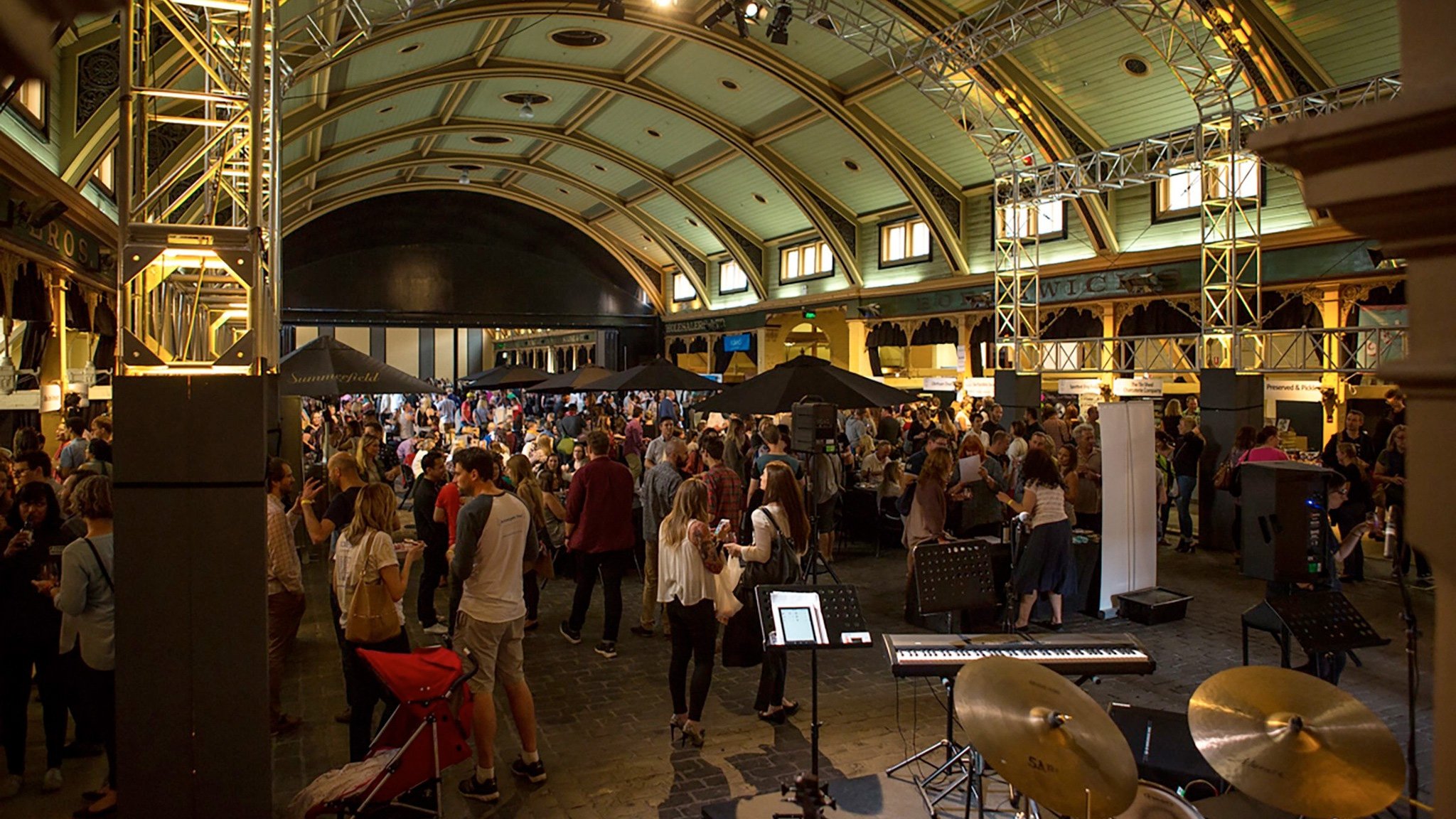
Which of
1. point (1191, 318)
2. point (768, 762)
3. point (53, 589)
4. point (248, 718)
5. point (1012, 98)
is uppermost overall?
point (1012, 98)

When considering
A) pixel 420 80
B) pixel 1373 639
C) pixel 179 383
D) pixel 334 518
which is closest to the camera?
pixel 179 383

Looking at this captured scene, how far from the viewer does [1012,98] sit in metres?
16.6

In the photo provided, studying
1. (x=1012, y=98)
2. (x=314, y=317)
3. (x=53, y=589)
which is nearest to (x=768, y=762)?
(x=53, y=589)

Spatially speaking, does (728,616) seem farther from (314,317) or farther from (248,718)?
(314,317)

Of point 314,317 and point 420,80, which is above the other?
point 420,80

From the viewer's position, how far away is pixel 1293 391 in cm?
1495

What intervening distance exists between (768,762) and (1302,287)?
538 inches

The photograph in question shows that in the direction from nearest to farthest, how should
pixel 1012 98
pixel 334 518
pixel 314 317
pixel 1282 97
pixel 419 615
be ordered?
1. pixel 334 518
2. pixel 419 615
3. pixel 1282 97
4. pixel 1012 98
5. pixel 314 317

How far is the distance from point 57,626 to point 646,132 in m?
20.6

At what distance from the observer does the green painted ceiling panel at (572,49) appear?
17.4 metres

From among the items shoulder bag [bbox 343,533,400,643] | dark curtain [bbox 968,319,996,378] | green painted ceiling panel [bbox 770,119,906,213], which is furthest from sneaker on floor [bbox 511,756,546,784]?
green painted ceiling panel [bbox 770,119,906,213]

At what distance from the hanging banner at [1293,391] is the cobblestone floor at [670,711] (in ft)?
22.0

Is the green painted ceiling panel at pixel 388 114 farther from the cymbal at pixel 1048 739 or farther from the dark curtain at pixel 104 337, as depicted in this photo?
the cymbal at pixel 1048 739

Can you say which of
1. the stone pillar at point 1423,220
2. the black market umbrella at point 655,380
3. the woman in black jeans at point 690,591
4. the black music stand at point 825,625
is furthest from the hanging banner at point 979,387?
the stone pillar at point 1423,220
